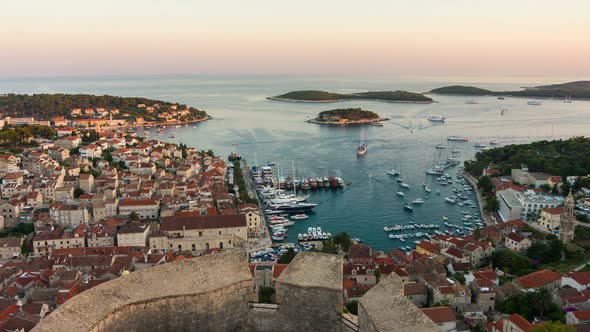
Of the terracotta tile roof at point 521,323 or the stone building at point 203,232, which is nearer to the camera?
the terracotta tile roof at point 521,323

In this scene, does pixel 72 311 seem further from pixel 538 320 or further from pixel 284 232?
pixel 284 232

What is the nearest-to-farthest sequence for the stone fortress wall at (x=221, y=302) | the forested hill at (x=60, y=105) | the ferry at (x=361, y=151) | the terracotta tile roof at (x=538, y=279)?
the stone fortress wall at (x=221, y=302), the terracotta tile roof at (x=538, y=279), the ferry at (x=361, y=151), the forested hill at (x=60, y=105)

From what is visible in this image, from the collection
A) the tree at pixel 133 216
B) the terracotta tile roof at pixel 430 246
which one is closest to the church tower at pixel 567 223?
the terracotta tile roof at pixel 430 246

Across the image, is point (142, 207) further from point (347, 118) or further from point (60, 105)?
point (347, 118)

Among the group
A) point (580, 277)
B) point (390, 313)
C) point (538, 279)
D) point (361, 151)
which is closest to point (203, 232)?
point (538, 279)

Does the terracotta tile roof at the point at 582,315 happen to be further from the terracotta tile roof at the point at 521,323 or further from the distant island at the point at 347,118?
the distant island at the point at 347,118

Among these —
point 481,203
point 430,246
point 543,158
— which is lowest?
point 481,203

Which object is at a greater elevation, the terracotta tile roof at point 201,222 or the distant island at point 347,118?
the distant island at point 347,118
